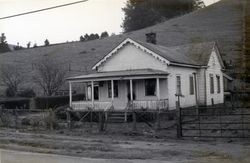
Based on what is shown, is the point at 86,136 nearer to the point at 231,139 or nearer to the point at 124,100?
the point at 231,139

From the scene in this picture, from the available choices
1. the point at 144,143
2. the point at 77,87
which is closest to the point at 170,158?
the point at 144,143

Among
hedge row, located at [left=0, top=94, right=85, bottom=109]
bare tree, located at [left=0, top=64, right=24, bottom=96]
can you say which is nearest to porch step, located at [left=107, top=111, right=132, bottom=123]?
hedge row, located at [left=0, top=94, right=85, bottom=109]

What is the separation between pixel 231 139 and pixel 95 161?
6632mm

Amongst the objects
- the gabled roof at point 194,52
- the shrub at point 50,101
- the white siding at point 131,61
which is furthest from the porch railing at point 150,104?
the shrub at point 50,101

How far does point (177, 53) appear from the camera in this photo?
3472 centimetres

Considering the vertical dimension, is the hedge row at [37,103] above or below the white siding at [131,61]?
below

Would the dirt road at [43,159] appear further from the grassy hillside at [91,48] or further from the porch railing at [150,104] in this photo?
the grassy hillside at [91,48]

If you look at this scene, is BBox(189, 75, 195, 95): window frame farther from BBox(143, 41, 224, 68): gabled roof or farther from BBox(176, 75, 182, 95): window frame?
BBox(176, 75, 182, 95): window frame

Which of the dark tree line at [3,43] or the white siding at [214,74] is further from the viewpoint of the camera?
the dark tree line at [3,43]

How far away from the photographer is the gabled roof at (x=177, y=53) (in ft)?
98.2

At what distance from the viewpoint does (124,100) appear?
31.1 m

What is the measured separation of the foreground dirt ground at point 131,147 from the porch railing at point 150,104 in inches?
301

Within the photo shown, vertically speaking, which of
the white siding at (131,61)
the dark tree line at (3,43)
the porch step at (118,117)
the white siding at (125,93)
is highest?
the dark tree line at (3,43)

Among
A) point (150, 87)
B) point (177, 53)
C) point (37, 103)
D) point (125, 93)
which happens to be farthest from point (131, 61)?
point (37, 103)
